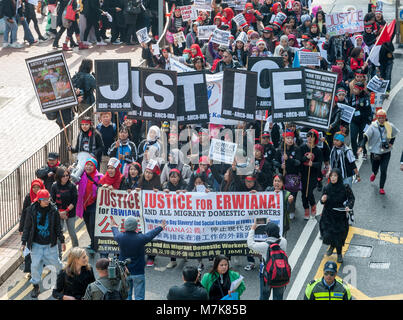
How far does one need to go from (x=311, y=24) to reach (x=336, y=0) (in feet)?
39.7

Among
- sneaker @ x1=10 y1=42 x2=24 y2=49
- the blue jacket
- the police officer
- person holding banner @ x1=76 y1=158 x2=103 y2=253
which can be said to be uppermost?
the police officer

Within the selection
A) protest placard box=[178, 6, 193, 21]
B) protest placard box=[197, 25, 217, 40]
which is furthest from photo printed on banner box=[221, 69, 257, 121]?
protest placard box=[178, 6, 193, 21]

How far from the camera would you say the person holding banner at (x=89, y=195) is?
13.2 meters

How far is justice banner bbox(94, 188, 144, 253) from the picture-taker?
512 inches

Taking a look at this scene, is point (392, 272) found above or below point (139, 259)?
below

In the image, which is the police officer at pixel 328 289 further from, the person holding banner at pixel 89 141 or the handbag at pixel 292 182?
the person holding banner at pixel 89 141

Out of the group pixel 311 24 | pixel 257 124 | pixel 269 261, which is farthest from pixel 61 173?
pixel 311 24

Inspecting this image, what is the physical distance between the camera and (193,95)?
47.4ft

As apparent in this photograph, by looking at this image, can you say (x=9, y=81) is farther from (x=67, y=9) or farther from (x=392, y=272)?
(x=392, y=272)

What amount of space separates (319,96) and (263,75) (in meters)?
1.12

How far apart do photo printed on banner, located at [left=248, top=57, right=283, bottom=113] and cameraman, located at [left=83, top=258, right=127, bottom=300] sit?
19.8 ft

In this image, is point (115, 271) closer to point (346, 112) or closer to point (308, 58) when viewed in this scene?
point (346, 112)

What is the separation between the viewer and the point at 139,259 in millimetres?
10836

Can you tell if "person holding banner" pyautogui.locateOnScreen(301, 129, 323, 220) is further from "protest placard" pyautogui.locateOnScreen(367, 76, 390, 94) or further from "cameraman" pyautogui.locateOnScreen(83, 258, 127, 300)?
"cameraman" pyautogui.locateOnScreen(83, 258, 127, 300)
